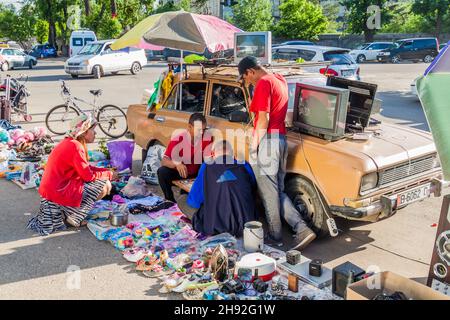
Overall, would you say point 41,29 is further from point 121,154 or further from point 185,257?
point 185,257

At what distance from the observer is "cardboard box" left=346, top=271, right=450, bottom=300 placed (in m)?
3.45

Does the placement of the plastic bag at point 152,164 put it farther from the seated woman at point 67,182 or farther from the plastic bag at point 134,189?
the seated woman at point 67,182

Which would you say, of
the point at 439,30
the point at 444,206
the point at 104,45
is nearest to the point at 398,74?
the point at 104,45

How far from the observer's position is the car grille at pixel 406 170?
4.98 m

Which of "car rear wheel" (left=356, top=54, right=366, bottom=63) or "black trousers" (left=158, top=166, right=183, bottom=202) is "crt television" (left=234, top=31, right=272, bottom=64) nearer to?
"black trousers" (left=158, top=166, right=183, bottom=202)

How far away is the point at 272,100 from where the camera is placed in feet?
17.2

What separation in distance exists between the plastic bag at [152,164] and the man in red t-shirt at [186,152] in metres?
1.07

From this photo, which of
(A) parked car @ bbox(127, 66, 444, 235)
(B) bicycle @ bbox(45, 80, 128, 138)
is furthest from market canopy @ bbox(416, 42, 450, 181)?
(B) bicycle @ bbox(45, 80, 128, 138)

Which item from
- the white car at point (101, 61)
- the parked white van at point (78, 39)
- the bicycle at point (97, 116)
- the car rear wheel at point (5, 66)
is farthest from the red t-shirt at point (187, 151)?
the parked white van at point (78, 39)

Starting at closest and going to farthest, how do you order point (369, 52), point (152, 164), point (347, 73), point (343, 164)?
point (343, 164)
point (152, 164)
point (347, 73)
point (369, 52)

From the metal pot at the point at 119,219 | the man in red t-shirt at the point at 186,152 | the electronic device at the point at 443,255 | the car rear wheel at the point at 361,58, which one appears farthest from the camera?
the car rear wheel at the point at 361,58

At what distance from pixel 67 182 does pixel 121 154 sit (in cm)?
234

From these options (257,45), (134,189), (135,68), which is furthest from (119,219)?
(135,68)
